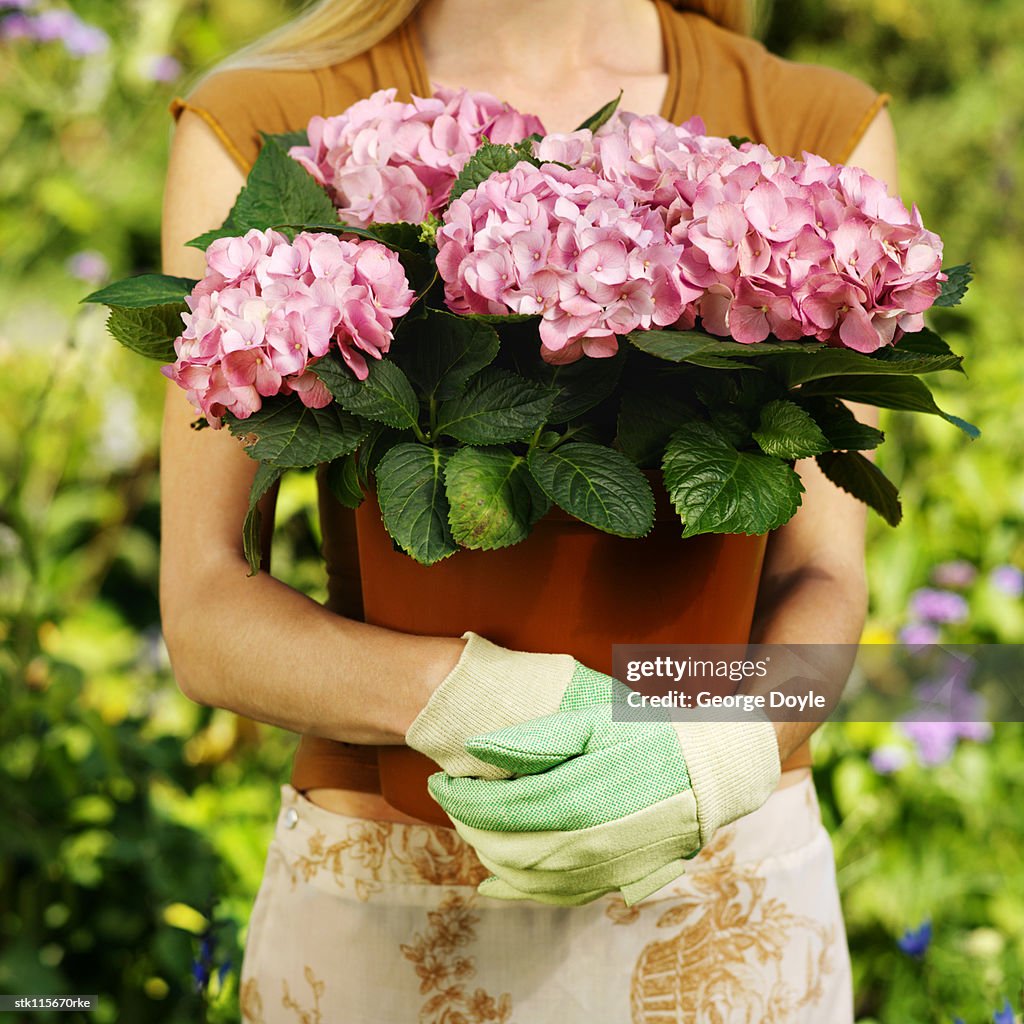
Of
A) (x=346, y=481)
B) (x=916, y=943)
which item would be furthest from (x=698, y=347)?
(x=916, y=943)

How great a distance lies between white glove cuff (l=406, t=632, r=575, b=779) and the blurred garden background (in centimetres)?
75

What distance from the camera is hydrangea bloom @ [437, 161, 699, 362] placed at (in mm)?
721

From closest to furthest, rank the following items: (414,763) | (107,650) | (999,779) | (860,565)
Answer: (414,763)
(860,565)
(999,779)
(107,650)

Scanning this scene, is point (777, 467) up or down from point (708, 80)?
down

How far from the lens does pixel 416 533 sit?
0.74 meters

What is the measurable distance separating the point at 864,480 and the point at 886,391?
0.44ft

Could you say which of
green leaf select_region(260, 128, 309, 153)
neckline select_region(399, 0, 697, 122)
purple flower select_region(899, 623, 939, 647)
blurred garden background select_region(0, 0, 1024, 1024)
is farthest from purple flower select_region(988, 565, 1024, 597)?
green leaf select_region(260, 128, 309, 153)

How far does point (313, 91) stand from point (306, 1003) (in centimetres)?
86

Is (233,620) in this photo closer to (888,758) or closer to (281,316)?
(281,316)

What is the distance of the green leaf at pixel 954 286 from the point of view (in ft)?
2.81

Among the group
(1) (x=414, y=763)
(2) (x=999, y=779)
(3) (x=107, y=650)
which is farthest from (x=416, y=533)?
(3) (x=107, y=650)

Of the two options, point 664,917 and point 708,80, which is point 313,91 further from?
point 664,917

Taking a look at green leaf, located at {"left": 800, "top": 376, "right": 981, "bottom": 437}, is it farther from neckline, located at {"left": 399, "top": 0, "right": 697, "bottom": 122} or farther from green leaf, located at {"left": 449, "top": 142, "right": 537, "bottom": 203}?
neckline, located at {"left": 399, "top": 0, "right": 697, "bottom": 122}

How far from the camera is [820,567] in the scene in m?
1.09
